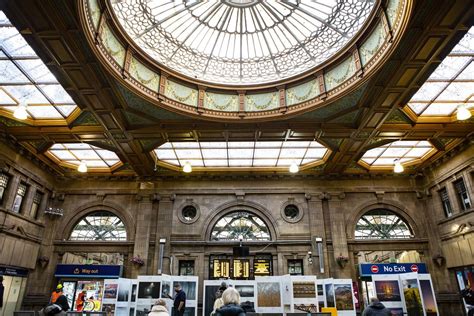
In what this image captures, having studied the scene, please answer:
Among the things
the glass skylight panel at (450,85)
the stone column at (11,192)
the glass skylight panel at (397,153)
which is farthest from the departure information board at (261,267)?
the stone column at (11,192)

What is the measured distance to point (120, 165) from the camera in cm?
1872

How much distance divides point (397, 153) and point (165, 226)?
→ 512 inches

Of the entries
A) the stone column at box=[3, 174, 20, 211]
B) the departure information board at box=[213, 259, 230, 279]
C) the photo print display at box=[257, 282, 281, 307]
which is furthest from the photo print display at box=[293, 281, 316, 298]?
the stone column at box=[3, 174, 20, 211]

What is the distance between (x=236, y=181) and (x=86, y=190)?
8.70m

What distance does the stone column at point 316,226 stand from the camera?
1766cm

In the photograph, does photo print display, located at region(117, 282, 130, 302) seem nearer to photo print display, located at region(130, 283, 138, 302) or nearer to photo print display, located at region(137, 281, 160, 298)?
photo print display, located at region(130, 283, 138, 302)

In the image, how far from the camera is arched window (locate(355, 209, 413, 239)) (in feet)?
61.5

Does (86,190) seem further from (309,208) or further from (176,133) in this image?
(309,208)

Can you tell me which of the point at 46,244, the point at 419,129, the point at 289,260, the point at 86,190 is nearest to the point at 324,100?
the point at 419,129

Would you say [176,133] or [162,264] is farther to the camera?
[162,264]

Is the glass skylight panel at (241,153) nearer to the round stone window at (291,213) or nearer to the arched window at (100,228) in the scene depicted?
the round stone window at (291,213)

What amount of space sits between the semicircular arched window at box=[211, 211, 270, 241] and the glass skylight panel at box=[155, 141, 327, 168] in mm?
2997

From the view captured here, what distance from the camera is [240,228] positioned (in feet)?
62.6

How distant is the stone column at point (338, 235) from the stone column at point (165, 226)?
8684 mm
